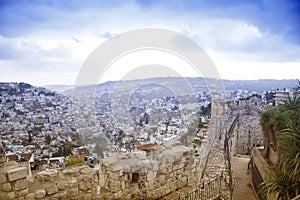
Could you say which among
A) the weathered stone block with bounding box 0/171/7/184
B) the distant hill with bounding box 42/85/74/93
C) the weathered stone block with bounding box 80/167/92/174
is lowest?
the weathered stone block with bounding box 80/167/92/174

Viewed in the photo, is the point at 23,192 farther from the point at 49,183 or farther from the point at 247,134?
the point at 247,134

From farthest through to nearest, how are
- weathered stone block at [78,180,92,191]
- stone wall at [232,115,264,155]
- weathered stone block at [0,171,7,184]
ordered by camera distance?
1. stone wall at [232,115,264,155]
2. weathered stone block at [78,180,92,191]
3. weathered stone block at [0,171,7,184]

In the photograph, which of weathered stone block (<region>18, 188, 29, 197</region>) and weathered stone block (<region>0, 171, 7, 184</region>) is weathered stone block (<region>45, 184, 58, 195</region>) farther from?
weathered stone block (<region>0, 171, 7, 184</region>)

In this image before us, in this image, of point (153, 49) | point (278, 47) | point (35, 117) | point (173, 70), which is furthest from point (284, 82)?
point (35, 117)

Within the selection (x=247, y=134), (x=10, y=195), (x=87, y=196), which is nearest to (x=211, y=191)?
(x=87, y=196)

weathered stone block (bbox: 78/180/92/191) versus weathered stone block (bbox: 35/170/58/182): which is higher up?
weathered stone block (bbox: 35/170/58/182)

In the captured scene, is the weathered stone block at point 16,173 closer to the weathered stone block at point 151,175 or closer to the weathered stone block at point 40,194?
the weathered stone block at point 40,194

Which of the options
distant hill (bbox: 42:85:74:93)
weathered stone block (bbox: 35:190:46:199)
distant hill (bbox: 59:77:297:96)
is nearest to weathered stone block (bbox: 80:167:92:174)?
weathered stone block (bbox: 35:190:46:199)
